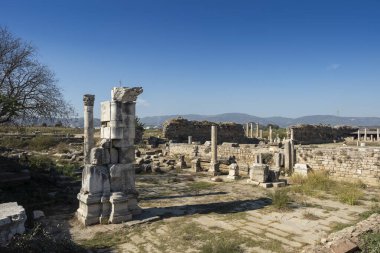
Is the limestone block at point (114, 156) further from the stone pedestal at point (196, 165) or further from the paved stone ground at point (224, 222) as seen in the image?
the stone pedestal at point (196, 165)

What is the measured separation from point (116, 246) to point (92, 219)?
1.77 metres

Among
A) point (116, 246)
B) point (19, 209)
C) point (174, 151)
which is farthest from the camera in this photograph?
point (174, 151)

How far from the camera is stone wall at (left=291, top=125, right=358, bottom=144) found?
3794 centimetres

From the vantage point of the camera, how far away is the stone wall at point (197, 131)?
35156mm

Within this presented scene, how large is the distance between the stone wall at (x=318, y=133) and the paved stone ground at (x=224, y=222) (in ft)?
84.0

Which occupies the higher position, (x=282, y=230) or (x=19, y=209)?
(x=19, y=209)

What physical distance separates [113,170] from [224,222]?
331 centimetres

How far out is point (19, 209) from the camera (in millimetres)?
6168

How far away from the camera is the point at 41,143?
1180 inches


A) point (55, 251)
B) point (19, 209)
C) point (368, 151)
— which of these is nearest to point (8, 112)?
point (19, 209)

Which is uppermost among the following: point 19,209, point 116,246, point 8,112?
point 8,112

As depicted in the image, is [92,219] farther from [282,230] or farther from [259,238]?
[282,230]

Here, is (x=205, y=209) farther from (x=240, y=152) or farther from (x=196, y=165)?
(x=240, y=152)

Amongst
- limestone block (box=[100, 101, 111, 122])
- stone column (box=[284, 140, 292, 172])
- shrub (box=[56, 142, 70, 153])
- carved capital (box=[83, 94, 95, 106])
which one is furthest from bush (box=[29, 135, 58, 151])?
limestone block (box=[100, 101, 111, 122])
